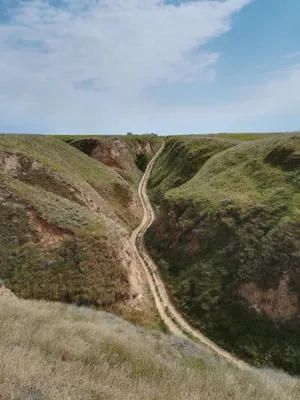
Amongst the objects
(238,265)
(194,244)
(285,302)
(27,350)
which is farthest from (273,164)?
(27,350)

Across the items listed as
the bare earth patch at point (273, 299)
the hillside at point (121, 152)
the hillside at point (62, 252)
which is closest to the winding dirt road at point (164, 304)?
the hillside at point (62, 252)

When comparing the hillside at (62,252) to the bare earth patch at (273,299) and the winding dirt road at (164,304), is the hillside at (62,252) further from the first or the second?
the bare earth patch at (273,299)

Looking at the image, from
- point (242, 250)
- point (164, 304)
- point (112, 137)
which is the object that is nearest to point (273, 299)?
point (242, 250)

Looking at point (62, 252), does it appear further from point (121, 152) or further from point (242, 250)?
point (121, 152)

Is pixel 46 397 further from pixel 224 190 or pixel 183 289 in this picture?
pixel 224 190

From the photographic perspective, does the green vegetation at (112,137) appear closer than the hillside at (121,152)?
No

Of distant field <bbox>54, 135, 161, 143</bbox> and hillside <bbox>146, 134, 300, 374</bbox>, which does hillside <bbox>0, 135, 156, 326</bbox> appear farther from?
distant field <bbox>54, 135, 161, 143</bbox>

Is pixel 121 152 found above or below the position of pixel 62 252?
above
